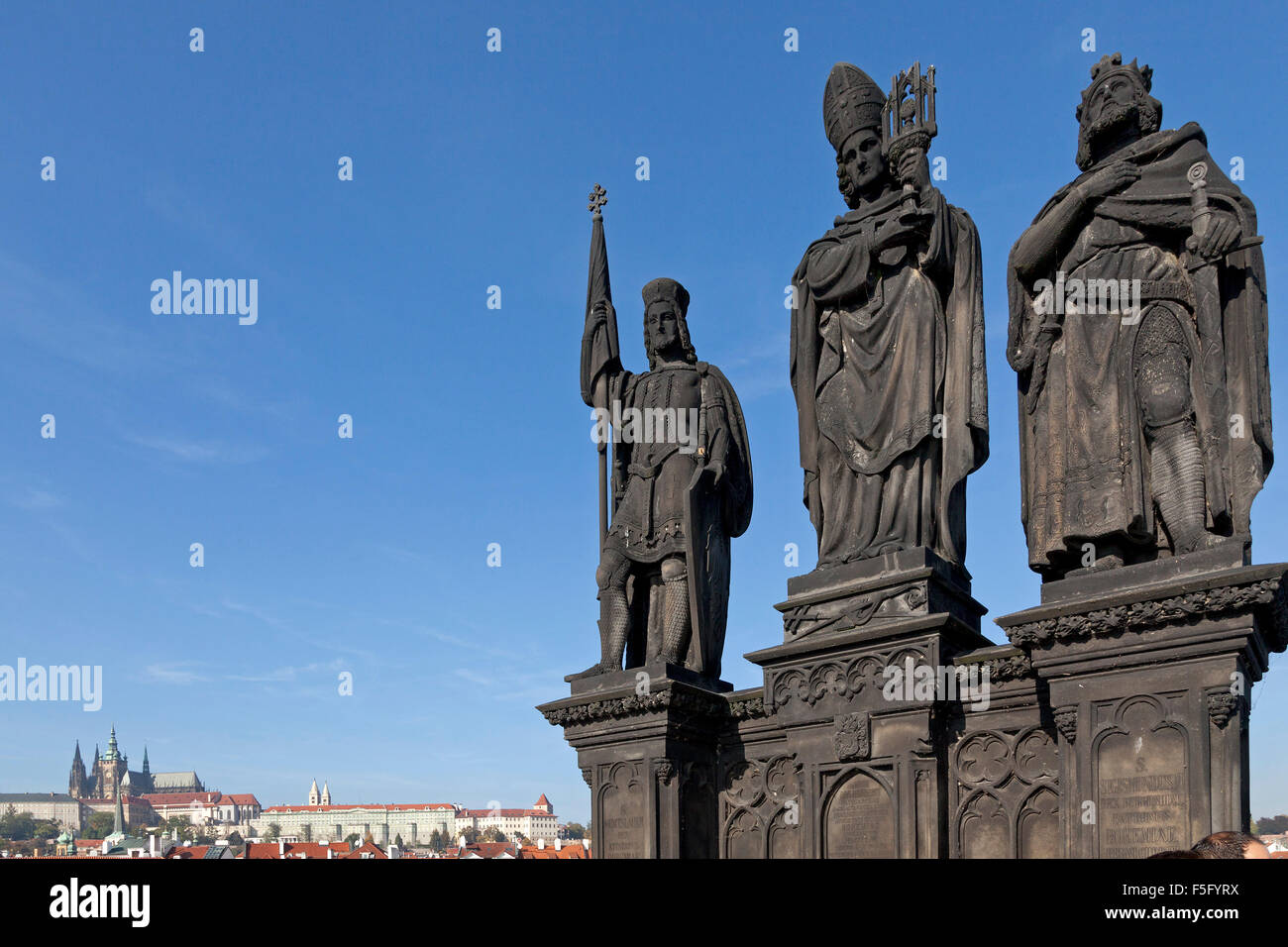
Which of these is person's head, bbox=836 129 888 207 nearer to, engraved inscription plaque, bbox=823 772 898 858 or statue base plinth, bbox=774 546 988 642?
statue base plinth, bbox=774 546 988 642

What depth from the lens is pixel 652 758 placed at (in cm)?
1252

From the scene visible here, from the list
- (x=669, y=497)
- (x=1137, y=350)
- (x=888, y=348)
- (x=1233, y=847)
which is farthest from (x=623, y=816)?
(x=1233, y=847)

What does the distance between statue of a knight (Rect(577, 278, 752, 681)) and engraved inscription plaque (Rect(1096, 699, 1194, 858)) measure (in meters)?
4.81

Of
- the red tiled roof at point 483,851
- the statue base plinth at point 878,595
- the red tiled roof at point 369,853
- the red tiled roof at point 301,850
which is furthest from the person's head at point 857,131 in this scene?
the red tiled roof at point 301,850

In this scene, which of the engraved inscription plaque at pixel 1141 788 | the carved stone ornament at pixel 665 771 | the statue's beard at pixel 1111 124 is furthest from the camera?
the carved stone ornament at pixel 665 771

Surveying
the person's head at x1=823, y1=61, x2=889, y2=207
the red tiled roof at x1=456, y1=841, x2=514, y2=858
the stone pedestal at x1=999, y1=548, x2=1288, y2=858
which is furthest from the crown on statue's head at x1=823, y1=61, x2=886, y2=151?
the red tiled roof at x1=456, y1=841, x2=514, y2=858

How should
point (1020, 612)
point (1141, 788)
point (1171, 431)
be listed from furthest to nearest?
point (1171, 431), point (1020, 612), point (1141, 788)

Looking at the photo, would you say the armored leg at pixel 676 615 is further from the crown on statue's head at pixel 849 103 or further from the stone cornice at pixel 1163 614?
the crown on statue's head at pixel 849 103

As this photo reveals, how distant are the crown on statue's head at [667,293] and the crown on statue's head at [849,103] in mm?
2559

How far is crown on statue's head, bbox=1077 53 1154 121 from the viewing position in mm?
11031

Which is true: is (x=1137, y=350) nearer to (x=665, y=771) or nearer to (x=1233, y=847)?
(x=665, y=771)

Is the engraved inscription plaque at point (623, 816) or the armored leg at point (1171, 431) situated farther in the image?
the engraved inscription plaque at point (623, 816)

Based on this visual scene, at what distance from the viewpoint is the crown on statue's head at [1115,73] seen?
11031 millimetres

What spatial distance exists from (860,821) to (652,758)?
7.82 feet
